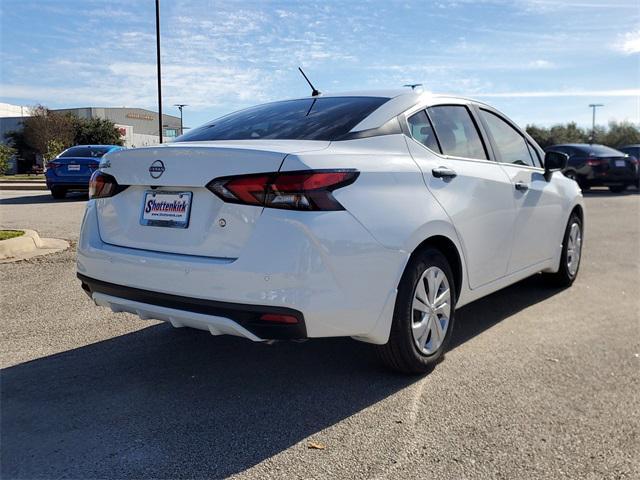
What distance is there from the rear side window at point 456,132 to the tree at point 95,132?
1704 inches

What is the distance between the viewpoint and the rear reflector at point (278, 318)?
2814 mm

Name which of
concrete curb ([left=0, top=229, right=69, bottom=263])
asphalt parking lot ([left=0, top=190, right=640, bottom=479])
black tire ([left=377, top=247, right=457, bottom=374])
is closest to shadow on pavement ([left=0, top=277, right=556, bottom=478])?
asphalt parking lot ([left=0, top=190, right=640, bottom=479])

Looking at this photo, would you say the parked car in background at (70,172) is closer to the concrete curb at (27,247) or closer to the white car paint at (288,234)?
the concrete curb at (27,247)

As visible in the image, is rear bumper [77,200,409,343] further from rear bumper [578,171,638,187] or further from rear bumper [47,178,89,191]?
rear bumper [578,171,638,187]

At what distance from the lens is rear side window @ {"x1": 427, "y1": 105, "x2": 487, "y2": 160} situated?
3979 millimetres

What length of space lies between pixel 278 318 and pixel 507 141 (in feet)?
9.75

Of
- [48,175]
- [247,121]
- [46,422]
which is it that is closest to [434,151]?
[247,121]

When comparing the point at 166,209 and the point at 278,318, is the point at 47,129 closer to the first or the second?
the point at 166,209

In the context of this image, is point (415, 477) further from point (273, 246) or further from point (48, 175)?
point (48, 175)

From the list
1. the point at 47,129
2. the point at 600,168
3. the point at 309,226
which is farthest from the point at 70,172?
A: the point at 47,129

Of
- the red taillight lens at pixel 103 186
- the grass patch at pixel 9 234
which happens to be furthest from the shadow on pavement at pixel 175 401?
the grass patch at pixel 9 234

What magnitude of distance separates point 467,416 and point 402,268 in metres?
0.83

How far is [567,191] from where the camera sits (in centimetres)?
563

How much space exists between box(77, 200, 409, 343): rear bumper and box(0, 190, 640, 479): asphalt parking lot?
0.45m
